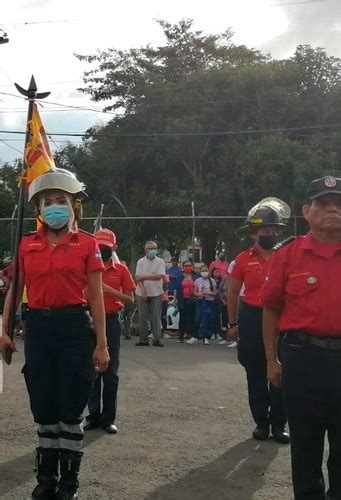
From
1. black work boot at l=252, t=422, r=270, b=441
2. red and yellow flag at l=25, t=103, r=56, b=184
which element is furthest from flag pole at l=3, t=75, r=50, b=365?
black work boot at l=252, t=422, r=270, b=441

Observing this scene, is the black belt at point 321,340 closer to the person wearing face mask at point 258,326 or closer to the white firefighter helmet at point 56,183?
the white firefighter helmet at point 56,183

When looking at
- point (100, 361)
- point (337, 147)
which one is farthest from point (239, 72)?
point (100, 361)

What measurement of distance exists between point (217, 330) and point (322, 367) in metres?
12.4

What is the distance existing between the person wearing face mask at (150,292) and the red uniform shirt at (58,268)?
31.6ft

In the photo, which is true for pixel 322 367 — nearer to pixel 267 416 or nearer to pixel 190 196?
pixel 267 416

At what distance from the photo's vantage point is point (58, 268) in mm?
4641

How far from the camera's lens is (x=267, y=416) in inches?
259

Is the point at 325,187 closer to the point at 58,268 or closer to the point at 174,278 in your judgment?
the point at 58,268

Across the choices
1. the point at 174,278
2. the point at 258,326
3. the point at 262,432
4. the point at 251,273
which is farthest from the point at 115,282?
the point at 174,278

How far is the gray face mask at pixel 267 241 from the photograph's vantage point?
21.5 feet

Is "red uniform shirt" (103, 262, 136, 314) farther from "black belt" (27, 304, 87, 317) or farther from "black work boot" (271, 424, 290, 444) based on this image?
"black belt" (27, 304, 87, 317)

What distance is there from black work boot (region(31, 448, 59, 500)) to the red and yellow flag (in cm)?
222

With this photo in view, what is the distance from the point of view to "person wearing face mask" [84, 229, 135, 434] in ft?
22.2

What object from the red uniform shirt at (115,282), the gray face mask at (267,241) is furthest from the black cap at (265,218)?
the red uniform shirt at (115,282)
